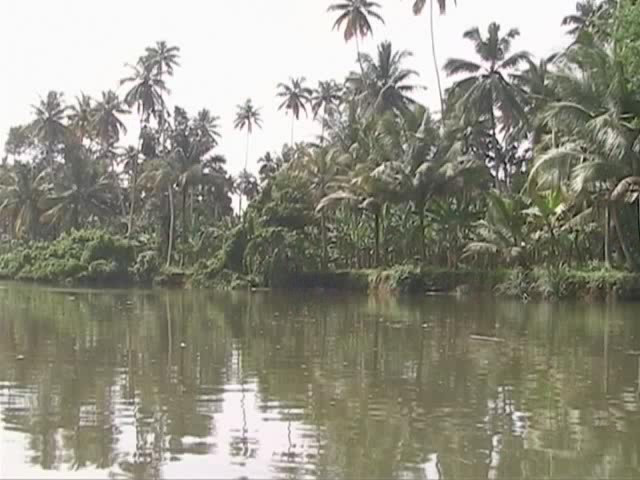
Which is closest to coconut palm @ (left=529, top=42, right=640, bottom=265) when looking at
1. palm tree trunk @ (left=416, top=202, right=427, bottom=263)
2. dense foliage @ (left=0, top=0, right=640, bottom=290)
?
dense foliage @ (left=0, top=0, right=640, bottom=290)

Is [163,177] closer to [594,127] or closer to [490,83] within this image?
[490,83]

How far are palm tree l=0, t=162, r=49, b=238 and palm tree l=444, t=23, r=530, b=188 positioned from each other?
27166 millimetres

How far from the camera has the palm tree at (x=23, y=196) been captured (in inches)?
2363

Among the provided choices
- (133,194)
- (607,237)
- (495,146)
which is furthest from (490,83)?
(133,194)

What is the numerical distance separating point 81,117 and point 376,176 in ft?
95.3

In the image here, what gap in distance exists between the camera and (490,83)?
147 feet

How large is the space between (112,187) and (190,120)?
7.71 metres

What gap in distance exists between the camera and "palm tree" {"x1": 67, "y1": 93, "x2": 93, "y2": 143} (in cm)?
6178

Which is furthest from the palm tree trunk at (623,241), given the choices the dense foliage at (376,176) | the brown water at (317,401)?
the brown water at (317,401)

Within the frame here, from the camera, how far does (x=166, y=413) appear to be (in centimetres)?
963

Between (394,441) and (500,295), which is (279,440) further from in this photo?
(500,295)

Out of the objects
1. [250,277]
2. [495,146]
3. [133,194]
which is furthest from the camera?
[133,194]

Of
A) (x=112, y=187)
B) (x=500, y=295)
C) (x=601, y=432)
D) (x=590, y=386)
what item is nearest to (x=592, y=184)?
(x=500, y=295)

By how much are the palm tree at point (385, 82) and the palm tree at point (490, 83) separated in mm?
5079
